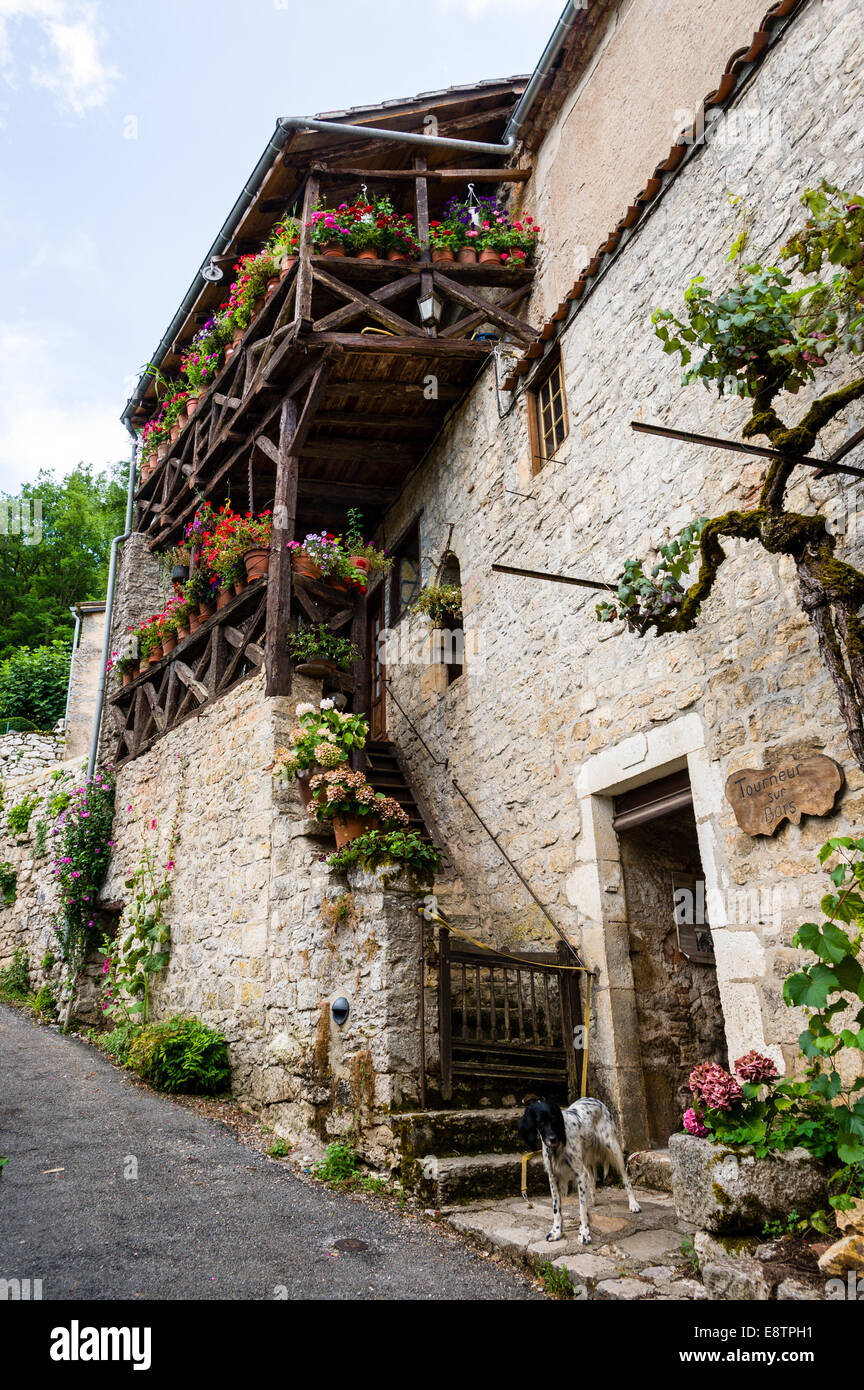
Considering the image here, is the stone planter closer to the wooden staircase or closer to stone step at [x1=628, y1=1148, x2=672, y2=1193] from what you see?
stone step at [x1=628, y1=1148, x2=672, y2=1193]

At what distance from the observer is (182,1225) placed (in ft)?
12.5

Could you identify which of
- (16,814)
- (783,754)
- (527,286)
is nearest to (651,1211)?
(783,754)

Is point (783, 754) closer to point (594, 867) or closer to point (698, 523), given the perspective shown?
point (698, 523)

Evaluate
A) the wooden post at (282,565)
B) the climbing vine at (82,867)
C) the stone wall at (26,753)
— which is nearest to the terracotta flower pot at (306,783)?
the wooden post at (282,565)

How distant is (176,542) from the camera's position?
37.3ft

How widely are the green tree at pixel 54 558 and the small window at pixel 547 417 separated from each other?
14.5 meters

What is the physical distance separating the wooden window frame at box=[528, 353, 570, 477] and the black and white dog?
4.25 metres

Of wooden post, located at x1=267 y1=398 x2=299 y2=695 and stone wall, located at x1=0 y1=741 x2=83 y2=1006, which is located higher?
wooden post, located at x1=267 y1=398 x2=299 y2=695

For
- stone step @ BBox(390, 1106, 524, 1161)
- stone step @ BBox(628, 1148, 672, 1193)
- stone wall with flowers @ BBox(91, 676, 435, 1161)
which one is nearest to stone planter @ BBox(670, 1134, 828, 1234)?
stone step @ BBox(628, 1148, 672, 1193)

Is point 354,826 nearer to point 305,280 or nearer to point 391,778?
point 391,778

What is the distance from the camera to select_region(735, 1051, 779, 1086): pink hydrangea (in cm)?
316

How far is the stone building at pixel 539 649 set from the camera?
418 cm

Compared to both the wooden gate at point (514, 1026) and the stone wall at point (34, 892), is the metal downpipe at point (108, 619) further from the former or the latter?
the wooden gate at point (514, 1026)
